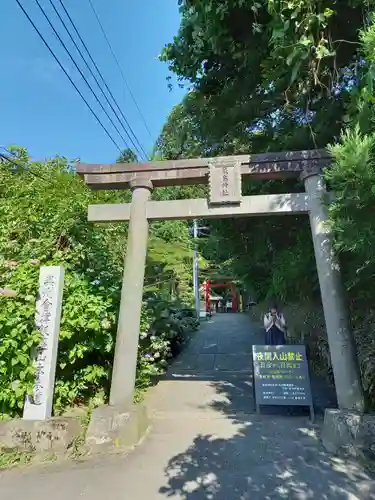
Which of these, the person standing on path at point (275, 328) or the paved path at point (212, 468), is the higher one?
the person standing on path at point (275, 328)

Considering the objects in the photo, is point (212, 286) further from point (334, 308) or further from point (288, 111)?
point (334, 308)

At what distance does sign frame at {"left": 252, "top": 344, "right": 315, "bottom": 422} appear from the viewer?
471 centimetres

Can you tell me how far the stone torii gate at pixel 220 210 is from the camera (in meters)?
4.32

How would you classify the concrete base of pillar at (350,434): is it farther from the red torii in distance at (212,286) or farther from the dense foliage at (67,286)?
the red torii in distance at (212,286)

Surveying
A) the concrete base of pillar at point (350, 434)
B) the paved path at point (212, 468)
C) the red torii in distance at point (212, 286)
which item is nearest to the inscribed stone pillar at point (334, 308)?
the concrete base of pillar at point (350, 434)

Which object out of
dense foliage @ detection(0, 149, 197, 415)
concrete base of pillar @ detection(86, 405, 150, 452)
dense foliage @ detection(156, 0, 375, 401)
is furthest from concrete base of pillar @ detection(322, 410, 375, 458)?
dense foliage @ detection(0, 149, 197, 415)

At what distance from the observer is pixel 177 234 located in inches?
433

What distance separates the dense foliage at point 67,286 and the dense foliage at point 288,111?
221cm

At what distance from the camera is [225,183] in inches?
194

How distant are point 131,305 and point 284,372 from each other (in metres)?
2.39

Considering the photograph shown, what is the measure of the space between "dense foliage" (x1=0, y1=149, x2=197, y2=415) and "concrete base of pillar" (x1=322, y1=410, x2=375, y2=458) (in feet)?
10.2

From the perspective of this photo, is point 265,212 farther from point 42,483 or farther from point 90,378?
point 42,483

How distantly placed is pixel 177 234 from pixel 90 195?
13.5ft

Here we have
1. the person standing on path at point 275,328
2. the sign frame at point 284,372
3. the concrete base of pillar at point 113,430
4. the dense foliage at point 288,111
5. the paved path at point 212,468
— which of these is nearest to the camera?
the paved path at point 212,468
